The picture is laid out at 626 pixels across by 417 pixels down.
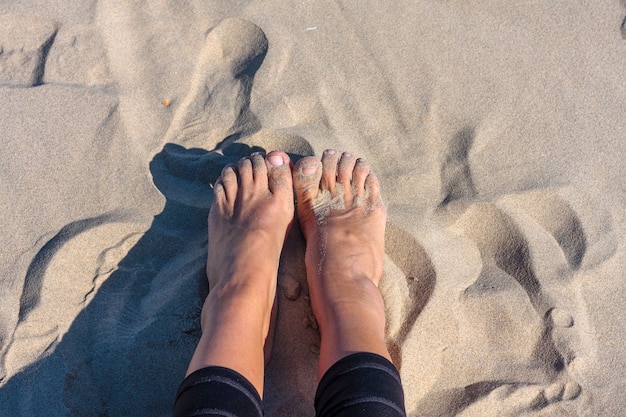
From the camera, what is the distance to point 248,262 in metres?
1.92

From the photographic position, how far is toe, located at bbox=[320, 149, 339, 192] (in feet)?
7.14

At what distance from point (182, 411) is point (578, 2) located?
2.55 metres

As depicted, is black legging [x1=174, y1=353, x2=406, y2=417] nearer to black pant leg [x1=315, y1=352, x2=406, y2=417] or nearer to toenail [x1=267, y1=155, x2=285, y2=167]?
black pant leg [x1=315, y1=352, x2=406, y2=417]

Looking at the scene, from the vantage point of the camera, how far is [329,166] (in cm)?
218

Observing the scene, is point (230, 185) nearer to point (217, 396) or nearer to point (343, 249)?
point (343, 249)

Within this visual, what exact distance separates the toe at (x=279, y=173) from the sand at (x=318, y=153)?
0.10 metres

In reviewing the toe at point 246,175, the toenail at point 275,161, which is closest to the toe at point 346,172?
the toenail at point 275,161

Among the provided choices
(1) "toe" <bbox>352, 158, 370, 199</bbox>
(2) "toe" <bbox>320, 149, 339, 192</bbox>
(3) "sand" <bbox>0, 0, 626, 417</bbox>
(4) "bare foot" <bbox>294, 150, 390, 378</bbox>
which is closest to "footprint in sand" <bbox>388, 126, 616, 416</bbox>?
(3) "sand" <bbox>0, 0, 626, 417</bbox>

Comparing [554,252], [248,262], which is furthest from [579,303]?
[248,262]

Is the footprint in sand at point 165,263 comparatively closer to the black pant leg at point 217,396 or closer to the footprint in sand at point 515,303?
the black pant leg at point 217,396

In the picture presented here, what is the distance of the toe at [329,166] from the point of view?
2.18 m

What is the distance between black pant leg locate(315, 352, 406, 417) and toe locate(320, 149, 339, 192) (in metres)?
0.83

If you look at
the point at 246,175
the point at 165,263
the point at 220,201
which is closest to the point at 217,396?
the point at 165,263

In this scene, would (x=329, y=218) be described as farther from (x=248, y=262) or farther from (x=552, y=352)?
(x=552, y=352)
